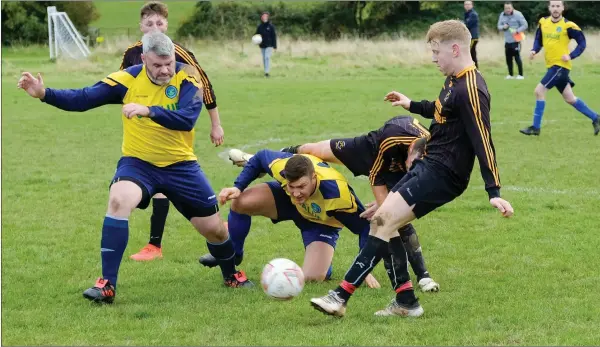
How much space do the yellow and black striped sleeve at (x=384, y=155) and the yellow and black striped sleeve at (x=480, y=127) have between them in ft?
3.99

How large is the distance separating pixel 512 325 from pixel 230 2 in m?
44.6

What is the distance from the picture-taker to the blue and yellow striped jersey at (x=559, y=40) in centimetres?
1505

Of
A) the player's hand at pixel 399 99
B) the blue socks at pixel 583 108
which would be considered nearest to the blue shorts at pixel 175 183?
the player's hand at pixel 399 99

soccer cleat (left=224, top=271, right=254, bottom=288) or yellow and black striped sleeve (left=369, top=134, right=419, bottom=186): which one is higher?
yellow and black striped sleeve (left=369, top=134, right=419, bottom=186)

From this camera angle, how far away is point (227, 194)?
6941mm

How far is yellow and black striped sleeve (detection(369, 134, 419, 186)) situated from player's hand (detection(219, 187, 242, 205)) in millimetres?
1125

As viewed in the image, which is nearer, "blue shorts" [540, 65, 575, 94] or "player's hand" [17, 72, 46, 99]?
"player's hand" [17, 72, 46, 99]

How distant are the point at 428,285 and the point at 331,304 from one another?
3.87 feet

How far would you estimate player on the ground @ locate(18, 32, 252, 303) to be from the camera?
6.43 m

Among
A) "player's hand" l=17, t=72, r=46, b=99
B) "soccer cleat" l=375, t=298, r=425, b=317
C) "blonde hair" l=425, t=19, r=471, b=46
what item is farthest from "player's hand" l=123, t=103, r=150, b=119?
"soccer cleat" l=375, t=298, r=425, b=317

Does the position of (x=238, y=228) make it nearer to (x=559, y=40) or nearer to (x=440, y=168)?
(x=440, y=168)

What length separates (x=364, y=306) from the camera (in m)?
6.32

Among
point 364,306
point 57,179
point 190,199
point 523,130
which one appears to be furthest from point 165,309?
point 523,130

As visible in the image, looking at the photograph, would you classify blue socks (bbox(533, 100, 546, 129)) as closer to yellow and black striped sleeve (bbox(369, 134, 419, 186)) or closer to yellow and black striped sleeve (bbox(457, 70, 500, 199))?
yellow and black striped sleeve (bbox(369, 134, 419, 186))
